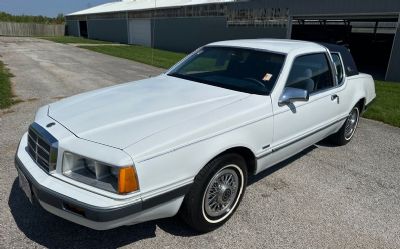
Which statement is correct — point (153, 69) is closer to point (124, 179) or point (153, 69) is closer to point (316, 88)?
point (316, 88)

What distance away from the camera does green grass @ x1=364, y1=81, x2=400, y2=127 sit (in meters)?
6.94

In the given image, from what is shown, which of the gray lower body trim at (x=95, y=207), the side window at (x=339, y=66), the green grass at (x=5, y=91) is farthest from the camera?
the green grass at (x=5, y=91)

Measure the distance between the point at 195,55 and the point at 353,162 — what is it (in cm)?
271

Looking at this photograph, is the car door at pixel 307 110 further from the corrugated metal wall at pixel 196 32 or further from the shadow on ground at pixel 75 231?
the corrugated metal wall at pixel 196 32

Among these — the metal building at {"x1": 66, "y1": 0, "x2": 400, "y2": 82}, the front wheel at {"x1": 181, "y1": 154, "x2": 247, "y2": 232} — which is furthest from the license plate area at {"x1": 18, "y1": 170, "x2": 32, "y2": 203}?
the metal building at {"x1": 66, "y1": 0, "x2": 400, "y2": 82}

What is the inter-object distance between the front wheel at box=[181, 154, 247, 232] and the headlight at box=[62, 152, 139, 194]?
1.94ft

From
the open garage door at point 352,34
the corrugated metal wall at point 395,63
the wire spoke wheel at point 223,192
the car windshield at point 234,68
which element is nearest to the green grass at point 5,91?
the car windshield at point 234,68

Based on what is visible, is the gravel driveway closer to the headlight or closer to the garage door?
the headlight

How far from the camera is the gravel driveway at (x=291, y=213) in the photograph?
2.86m

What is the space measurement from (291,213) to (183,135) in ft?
5.16

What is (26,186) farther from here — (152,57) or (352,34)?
(352,34)

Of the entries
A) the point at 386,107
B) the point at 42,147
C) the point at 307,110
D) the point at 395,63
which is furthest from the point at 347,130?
the point at 395,63

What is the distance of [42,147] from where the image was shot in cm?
265

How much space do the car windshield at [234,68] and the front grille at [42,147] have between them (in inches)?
72.1
